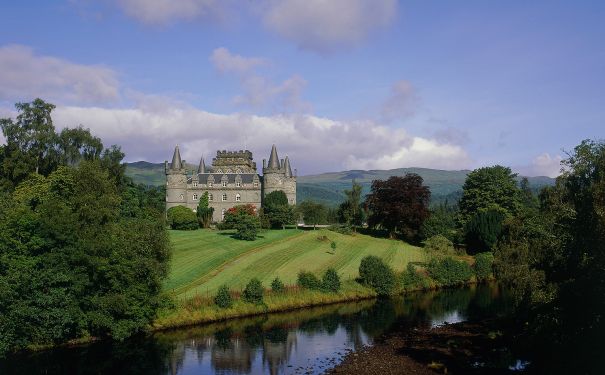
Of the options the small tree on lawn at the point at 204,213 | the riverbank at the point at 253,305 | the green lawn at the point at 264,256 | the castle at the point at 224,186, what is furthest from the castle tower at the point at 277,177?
the riverbank at the point at 253,305

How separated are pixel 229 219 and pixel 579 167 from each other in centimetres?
5462

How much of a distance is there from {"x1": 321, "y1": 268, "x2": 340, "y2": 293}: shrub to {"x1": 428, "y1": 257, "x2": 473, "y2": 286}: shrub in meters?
13.3

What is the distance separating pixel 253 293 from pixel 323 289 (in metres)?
7.73

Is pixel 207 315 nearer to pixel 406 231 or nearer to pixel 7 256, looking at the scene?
pixel 7 256

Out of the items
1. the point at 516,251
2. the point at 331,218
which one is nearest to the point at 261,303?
the point at 516,251

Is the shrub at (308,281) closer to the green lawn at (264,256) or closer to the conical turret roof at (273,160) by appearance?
the green lawn at (264,256)

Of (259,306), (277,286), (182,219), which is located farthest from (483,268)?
(182,219)

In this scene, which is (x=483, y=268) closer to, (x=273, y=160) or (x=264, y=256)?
(x=264, y=256)

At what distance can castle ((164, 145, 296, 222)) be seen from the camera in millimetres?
90688

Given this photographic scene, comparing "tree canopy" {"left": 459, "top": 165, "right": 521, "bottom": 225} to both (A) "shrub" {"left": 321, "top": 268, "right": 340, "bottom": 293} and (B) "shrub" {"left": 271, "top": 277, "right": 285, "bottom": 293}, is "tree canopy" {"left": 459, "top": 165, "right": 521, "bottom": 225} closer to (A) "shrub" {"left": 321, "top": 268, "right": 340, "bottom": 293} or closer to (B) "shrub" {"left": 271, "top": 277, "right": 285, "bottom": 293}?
(A) "shrub" {"left": 321, "top": 268, "right": 340, "bottom": 293}

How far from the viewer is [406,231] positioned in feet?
234

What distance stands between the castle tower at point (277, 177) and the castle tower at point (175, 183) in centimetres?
1433

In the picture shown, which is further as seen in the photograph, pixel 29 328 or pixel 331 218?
pixel 331 218

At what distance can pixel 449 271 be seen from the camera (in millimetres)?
54312
